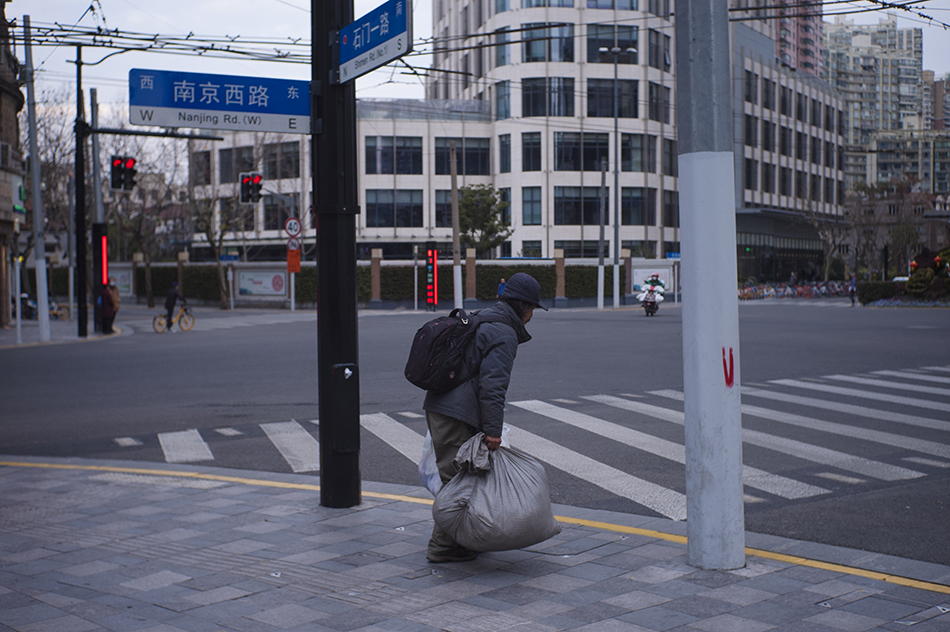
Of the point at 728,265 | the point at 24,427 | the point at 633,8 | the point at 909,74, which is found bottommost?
the point at 24,427

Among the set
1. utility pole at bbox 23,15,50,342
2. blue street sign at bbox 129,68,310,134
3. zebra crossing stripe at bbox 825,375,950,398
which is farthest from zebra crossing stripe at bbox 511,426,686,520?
utility pole at bbox 23,15,50,342

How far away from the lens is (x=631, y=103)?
60.8m

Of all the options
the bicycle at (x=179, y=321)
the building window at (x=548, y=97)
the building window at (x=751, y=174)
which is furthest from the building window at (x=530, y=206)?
the bicycle at (x=179, y=321)

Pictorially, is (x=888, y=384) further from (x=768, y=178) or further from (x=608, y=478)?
(x=768, y=178)

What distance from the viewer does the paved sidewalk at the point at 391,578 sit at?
161 inches

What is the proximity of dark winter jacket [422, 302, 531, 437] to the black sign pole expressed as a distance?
132cm

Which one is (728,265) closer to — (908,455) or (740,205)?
(908,455)

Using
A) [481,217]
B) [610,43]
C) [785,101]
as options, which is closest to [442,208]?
[481,217]

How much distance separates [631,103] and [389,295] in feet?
79.7

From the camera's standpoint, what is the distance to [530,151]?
199 feet

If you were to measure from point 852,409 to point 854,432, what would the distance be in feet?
5.13

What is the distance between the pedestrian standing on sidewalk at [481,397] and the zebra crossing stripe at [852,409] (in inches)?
250

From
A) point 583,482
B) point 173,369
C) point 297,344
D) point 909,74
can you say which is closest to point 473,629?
point 583,482

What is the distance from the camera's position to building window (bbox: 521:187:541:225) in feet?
199
